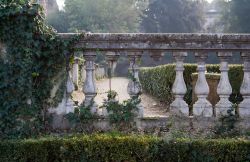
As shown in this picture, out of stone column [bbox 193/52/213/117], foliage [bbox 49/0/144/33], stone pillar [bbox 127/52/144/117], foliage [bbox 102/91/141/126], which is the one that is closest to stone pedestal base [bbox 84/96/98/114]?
foliage [bbox 102/91/141/126]

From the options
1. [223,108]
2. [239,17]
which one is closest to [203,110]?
[223,108]

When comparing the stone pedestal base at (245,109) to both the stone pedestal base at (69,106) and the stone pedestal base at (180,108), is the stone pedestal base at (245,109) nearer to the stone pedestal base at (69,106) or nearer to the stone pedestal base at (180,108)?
the stone pedestal base at (180,108)

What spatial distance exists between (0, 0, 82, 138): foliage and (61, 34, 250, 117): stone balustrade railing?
45 centimetres

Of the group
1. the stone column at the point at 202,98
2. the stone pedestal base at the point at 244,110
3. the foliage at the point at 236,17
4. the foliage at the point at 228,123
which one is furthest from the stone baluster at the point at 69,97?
the foliage at the point at 236,17

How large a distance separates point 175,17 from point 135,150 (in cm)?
4770

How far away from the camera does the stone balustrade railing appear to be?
16.9 feet

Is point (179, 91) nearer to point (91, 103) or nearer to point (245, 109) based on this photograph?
point (245, 109)

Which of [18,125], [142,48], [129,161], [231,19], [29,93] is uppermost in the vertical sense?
[231,19]

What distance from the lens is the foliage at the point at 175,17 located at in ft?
166

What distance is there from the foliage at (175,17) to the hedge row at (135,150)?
47127mm

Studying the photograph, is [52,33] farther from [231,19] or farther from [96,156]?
[231,19]

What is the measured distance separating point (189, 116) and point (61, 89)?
1783 mm

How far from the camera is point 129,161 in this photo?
432 centimetres

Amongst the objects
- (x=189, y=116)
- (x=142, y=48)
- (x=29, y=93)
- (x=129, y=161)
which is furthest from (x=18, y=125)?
(x=189, y=116)
